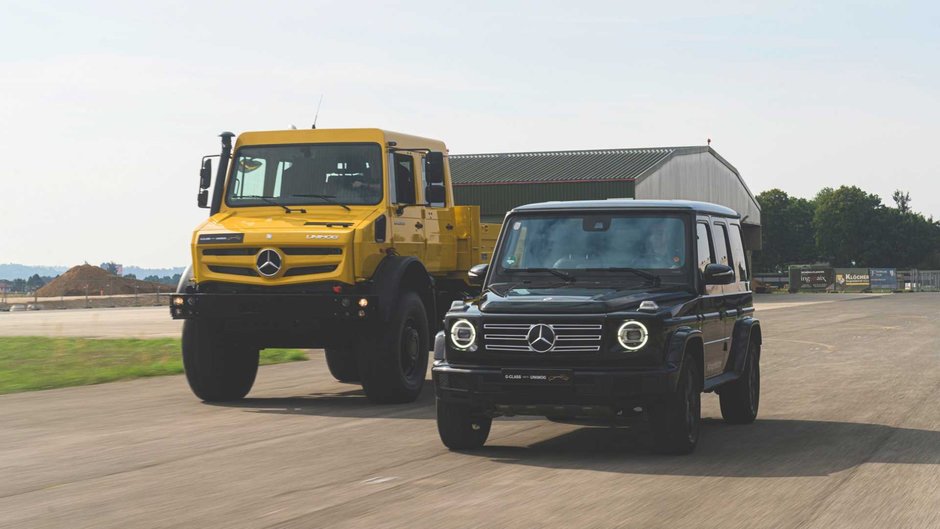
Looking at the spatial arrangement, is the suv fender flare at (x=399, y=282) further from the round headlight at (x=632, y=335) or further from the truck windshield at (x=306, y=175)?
the round headlight at (x=632, y=335)

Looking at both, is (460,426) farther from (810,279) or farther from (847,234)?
(847,234)

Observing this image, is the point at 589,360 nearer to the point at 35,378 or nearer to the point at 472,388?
the point at 472,388

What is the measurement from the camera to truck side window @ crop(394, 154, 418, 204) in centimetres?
1424

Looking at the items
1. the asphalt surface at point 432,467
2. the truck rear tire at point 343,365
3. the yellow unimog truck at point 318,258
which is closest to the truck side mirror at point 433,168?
the yellow unimog truck at point 318,258

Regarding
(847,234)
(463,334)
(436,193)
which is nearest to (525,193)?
(436,193)

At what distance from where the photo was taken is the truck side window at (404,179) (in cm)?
1424

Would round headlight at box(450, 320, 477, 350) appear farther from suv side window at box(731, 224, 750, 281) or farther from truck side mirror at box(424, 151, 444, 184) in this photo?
truck side mirror at box(424, 151, 444, 184)

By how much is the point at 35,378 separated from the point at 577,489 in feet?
38.5

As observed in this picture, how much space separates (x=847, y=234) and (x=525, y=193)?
95.2 m

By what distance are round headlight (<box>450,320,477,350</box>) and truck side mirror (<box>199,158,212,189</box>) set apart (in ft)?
18.9

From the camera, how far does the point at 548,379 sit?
9047 mm

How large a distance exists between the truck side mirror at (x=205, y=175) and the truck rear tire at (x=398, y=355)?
8.59ft

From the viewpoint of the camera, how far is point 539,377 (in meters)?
9.07

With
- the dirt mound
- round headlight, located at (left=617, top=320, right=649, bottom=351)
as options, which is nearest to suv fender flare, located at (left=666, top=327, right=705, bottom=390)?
round headlight, located at (left=617, top=320, right=649, bottom=351)
